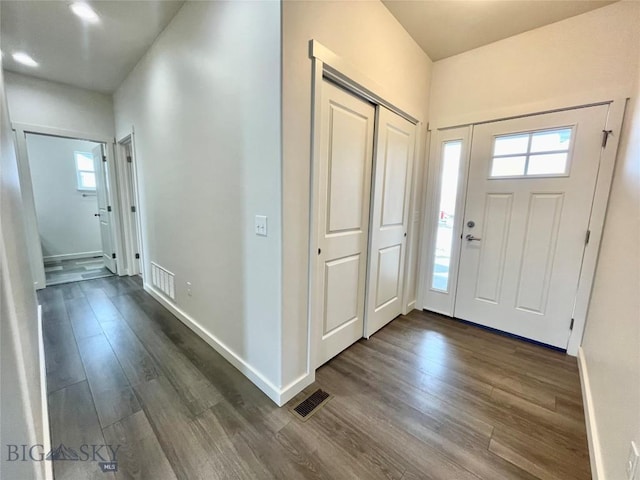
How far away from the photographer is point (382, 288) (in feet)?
8.11

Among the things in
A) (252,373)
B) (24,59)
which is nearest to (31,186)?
(24,59)

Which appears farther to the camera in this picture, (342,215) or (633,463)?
(342,215)

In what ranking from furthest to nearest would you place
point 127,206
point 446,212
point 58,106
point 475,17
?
point 127,206 → point 58,106 → point 446,212 → point 475,17

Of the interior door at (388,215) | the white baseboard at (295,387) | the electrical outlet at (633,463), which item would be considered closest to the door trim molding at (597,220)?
the interior door at (388,215)

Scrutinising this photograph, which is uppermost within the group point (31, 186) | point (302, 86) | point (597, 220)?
point (302, 86)

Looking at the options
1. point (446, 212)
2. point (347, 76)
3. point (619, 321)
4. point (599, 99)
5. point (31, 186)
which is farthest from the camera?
point (31, 186)

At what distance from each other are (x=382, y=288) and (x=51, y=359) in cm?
279

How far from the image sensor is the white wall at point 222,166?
147 centimetres

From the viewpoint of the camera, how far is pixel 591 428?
4.49 feet

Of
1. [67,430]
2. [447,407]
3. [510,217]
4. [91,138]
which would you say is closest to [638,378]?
[447,407]

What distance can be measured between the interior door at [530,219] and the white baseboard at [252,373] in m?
1.99

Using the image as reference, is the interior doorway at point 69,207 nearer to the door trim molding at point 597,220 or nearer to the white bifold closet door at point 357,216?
the white bifold closet door at point 357,216

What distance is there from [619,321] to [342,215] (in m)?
1.61

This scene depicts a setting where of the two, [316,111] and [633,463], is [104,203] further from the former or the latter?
[633,463]
